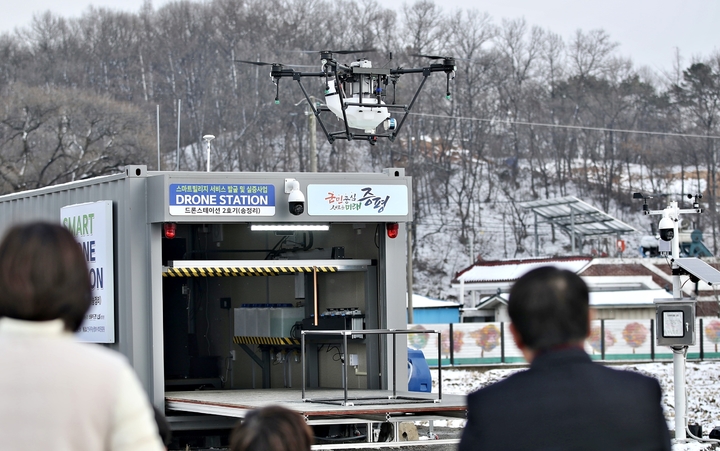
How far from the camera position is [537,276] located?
3.16 metres

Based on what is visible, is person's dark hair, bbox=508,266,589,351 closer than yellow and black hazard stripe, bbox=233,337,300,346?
Yes

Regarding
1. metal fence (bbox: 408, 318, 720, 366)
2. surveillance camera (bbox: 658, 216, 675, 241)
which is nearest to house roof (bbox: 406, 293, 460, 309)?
metal fence (bbox: 408, 318, 720, 366)

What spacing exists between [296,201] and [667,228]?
20.3ft

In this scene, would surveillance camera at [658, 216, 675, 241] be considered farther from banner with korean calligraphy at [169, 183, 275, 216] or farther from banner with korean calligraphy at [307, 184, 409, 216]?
banner with korean calligraphy at [169, 183, 275, 216]

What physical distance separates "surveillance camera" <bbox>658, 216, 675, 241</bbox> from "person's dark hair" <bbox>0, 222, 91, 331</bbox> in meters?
14.2

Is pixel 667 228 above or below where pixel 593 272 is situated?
above

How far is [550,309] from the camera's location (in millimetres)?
3121

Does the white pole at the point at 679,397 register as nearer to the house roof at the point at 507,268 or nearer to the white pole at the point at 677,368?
the white pole at the point at 677,368

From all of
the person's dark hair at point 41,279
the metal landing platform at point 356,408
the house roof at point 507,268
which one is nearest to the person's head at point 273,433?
the person's dark hair at point 41,279

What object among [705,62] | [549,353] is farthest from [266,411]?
[705,62]

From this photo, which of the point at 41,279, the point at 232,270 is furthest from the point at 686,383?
the point at 41,279

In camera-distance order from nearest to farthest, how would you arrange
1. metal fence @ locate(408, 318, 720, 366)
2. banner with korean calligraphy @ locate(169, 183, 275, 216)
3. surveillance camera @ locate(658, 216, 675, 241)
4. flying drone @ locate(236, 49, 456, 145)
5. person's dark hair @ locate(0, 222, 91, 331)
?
person's dark hair @ locate(0, 222, 91, 331)
banner with korean calligraphy @ locate(169, 183, 275, 216)
surveillance camera @ locate(658, 216, 675, 241)
flying drone @ locate(236, 49, 456, 145)
metal fence @ locate(408, 318, 720, 366)

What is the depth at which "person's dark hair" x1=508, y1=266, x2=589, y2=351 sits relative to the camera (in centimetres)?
312

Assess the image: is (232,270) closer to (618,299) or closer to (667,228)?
(667,228)
